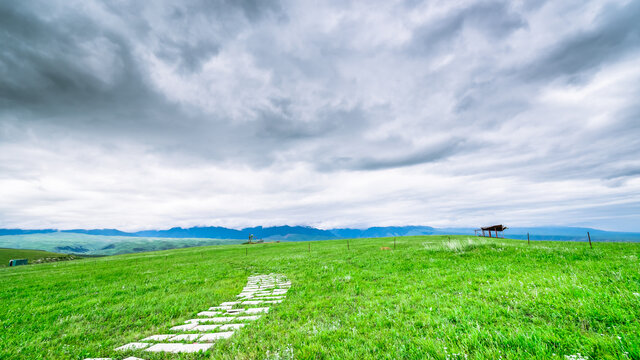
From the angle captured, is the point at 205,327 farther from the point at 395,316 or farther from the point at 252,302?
the point at 395,316

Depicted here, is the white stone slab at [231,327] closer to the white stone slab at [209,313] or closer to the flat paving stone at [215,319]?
the flat paving stone at [215,319]

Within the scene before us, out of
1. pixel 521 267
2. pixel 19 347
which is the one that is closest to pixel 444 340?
pixel 521 267

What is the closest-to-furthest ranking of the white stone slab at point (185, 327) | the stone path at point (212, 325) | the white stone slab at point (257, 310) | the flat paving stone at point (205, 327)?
the stone path at point (212, 325)
the flat paving stone at point (205, 327)
the white stone slab at point (185, 327)
the white stone slab at point (257, 310)

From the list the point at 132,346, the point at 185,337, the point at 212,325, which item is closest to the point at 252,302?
the point at 212,325

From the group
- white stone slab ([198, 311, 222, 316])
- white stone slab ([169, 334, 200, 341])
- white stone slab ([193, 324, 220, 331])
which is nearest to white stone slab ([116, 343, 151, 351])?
white stone slab ([169, 334, 200, 341])

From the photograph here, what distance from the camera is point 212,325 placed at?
28.0ft

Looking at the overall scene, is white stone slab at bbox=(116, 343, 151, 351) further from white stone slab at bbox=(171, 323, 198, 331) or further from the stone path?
white stone slab at bbox=(171, 323, 198, 331)

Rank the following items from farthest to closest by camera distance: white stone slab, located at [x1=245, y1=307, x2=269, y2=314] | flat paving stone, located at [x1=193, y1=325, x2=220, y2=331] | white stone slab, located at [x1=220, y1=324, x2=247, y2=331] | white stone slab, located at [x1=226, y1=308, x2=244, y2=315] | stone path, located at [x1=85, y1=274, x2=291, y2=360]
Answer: white stone slab, located at [x1=226, y1=308, x2=244, y2=315]
white stone slab, located at [x1=245, y1=307, x2=269, y2=314]
flat paving stone, located at [x1=193, y1=325, x2=220, y2=331]
white stone slab, located at [x1=220, y1=324, x2=247, y2=331]
stone path, located at [x1=85, y1=274, x2=291, y2=360]

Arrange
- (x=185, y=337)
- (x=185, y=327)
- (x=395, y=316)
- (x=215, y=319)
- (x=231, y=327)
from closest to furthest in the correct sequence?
(x=185, y=337) < (x=395, y=316) < (x=231, y=327) < (x=185, y=327) < (x=215, y=319)

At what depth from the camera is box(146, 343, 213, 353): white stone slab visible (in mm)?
6719

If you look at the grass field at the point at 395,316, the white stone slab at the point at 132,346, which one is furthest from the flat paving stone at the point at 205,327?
the white stone slab at the point at 132,346

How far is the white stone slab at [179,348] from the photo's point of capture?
6.72 meters

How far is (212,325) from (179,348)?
5.58 ft

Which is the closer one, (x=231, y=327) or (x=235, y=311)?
(x=231, y=327)
